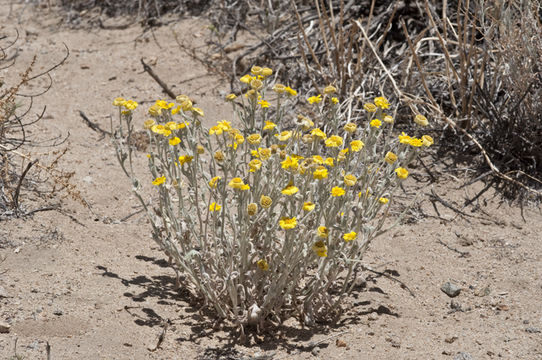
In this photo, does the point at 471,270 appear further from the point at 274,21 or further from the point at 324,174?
the point at 274,21

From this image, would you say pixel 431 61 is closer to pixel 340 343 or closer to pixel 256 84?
pixel 256 84

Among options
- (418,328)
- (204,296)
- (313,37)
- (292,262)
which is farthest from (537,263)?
(313,37)

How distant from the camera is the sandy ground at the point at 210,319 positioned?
2566 millimetres

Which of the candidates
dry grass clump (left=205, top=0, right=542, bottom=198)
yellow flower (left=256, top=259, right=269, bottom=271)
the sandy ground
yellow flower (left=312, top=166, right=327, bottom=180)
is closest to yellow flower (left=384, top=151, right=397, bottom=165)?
yellow flower (left=312, top=166, right=327, bottom=180)

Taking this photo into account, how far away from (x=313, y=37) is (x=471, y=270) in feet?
8.33

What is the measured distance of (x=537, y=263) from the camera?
3.23 meters

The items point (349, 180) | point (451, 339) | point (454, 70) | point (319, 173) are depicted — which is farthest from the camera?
point (454, 70)

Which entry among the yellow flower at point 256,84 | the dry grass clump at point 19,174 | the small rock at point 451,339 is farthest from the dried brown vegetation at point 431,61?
the dry grass clump at point 19,174

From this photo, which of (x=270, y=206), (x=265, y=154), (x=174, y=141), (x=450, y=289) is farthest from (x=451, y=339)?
(x=174, y=141)

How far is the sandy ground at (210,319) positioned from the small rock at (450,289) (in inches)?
1.1

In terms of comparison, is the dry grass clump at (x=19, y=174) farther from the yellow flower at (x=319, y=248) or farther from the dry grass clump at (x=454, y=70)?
Answer: the dry grass clump at (x=454, y=70)

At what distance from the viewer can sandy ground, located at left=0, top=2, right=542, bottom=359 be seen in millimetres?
2566

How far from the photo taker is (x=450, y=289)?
303 cm

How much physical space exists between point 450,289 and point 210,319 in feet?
3.69
